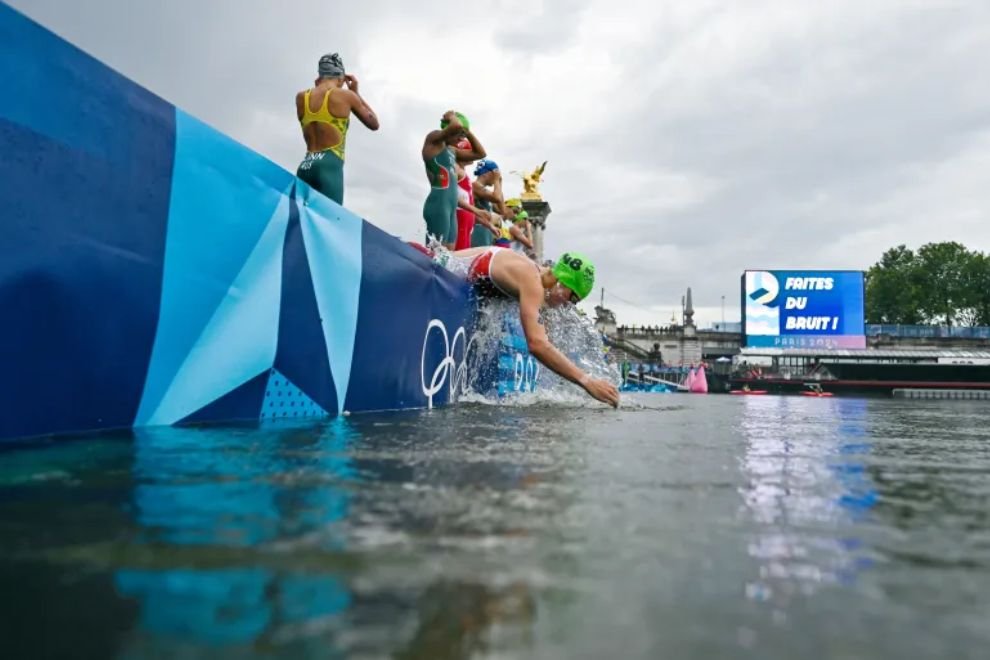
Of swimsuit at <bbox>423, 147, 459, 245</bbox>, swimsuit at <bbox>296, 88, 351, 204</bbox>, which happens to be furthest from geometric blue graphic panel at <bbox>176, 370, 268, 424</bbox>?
swimsuit at <bbox>423, 147, 459, 245</bbox>

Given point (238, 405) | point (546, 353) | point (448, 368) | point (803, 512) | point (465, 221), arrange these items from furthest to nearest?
point (465, 221) → point (448, 368) → point (546, 353) → point (238, 405) → point (803, 512)

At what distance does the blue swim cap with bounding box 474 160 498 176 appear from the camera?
7604 millimetres

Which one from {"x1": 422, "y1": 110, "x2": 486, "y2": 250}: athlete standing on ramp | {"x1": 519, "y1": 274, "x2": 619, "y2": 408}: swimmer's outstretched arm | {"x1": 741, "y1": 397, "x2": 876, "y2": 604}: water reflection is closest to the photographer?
{"x1": 741, "y1": 397, "x2": 876, "y2": 604}: water reflection

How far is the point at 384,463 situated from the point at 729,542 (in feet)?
2.81

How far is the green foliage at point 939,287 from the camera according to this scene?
5434 cm

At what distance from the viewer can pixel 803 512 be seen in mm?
1107

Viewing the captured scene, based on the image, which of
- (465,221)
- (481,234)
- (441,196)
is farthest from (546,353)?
(481,234)

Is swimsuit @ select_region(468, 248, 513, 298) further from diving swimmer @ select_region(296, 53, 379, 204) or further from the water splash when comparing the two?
diving swimmer @ select_region(296, 53, 379, 204)

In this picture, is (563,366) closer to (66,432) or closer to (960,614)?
(66,432)

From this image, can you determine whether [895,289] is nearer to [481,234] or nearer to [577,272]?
[481,234]

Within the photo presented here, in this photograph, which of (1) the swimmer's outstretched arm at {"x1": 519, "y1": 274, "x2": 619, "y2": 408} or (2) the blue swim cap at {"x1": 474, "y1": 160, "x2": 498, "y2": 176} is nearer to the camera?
(1) the swimmer's outstretched arm at {"x1": 519, "y1": 274, "x2": 619, "y2": 408}

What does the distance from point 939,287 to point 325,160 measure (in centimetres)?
6339

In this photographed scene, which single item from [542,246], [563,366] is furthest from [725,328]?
[563,366]

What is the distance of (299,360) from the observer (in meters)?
3.04
